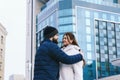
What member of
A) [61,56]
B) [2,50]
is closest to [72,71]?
[61,56]

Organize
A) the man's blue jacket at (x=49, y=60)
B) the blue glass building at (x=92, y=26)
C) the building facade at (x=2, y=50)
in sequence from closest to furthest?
the man's blue jacket at (x=49, y=60) → the building facade at (x=2, y=50) → the blue glass building at (x=92, y=26)

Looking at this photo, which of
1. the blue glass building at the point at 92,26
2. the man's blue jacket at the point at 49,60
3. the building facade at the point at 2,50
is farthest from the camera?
the blue glass building at the point at 92,26

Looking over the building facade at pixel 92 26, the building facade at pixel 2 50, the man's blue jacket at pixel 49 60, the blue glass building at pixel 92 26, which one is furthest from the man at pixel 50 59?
the building facade at pixel 92 26

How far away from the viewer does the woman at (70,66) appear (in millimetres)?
3963

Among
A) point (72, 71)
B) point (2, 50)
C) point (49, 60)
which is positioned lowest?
point (2, 50)

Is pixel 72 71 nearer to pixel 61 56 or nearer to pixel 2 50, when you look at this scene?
pixel 61 56

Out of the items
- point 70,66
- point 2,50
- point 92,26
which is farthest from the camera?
point 92,26

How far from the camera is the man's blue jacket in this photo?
3.88 metres

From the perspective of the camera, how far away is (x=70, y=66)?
13.2ft

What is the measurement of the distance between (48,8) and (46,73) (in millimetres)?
62358

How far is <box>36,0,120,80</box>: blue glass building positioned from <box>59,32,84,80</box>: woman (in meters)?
53.6

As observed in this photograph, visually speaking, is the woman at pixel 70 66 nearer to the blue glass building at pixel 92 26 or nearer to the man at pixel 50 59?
the man at pixel 50 59

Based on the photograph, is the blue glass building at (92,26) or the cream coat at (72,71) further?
the blue glass building at (92,26)

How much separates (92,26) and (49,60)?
57801mm
